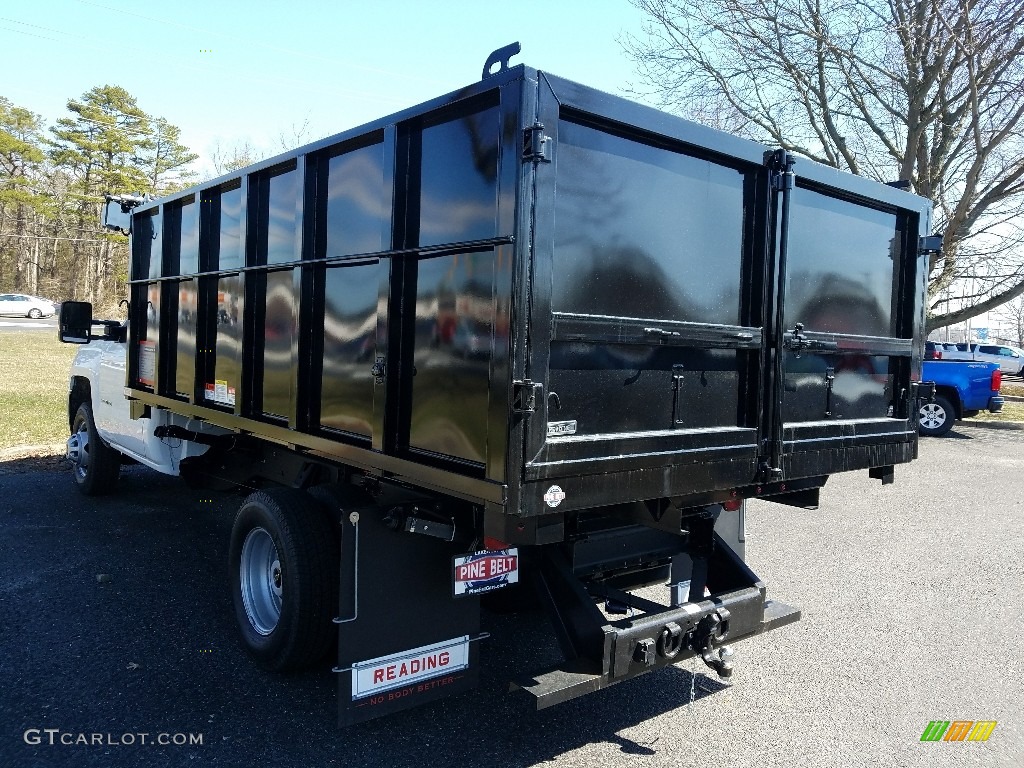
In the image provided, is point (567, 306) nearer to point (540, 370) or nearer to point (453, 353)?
point (540, 370)

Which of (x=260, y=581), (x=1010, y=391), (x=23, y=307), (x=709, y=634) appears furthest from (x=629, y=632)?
(x=23, y=307)

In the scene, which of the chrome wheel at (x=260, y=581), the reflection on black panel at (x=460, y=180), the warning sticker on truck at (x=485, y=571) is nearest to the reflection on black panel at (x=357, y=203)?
the reflection on black panel at (x=460, y=180)

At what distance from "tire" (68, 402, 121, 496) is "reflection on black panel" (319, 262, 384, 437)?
4.46m

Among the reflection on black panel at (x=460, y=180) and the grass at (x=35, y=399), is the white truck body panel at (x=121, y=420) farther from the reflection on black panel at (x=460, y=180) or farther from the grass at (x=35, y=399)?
the grass at (x=35, y=399)

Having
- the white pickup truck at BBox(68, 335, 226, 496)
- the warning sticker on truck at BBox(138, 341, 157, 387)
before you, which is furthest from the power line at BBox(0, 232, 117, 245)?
the warning sticker on truck at BBox(138, 341, 157, 387)

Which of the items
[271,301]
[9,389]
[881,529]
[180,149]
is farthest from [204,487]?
[180,149]

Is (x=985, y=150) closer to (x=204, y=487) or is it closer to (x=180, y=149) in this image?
(x=204, y=487)

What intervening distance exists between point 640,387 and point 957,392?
575 inches

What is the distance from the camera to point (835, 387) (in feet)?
12.9

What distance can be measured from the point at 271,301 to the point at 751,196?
2.45 m

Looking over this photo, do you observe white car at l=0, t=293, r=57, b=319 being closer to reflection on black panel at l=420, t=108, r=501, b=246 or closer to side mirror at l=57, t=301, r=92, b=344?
side mirror at l=57, t=301, r=92, b=344

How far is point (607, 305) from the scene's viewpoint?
2.99m

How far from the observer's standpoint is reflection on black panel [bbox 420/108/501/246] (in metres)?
2.84

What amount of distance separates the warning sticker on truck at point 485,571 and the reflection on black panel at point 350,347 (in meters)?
0.70
